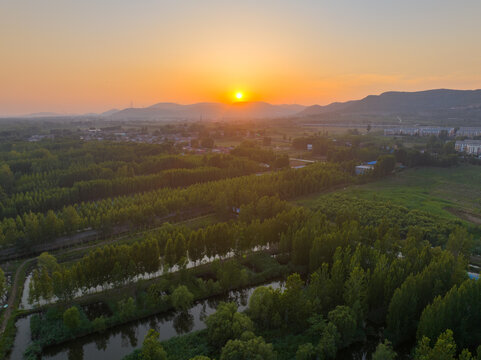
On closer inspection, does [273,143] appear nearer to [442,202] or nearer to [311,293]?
[442,202]

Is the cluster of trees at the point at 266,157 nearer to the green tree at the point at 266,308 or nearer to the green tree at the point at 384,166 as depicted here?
the green tree at the point at 384,166

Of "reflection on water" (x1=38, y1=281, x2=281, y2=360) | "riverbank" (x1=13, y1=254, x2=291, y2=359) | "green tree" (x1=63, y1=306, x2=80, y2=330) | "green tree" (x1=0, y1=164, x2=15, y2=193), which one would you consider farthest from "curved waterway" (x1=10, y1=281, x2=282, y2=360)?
"green tree" (x1=0, y1=164, x2=15, y2=193)

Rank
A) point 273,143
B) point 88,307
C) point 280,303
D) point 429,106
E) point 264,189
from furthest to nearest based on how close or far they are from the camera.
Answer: point 429,106, point 273,143, point 264,189, point 88,307, point 280,303

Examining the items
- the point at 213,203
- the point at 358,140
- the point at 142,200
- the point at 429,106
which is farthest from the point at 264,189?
the point at 429,106

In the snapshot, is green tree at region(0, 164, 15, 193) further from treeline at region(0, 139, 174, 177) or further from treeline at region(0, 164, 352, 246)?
treeline at region(0, 164, 352, 246)

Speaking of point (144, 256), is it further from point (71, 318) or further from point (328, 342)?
point (328, 342)

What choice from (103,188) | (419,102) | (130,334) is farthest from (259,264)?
(419,102)
